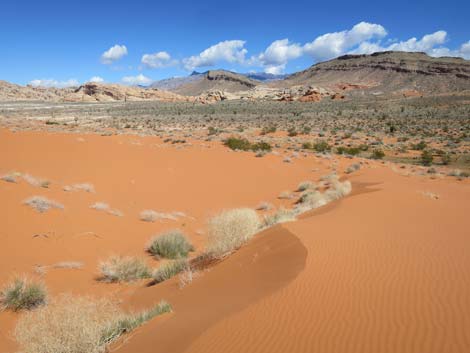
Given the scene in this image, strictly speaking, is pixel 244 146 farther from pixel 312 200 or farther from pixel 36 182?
pixel 36 182

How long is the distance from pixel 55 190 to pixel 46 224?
124 inches

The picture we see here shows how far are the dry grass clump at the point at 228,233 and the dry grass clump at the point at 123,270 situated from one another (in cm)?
157

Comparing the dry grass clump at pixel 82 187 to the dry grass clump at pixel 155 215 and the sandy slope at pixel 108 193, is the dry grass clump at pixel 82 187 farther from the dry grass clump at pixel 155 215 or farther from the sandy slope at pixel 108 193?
the dry grass clump at pixel 155 215

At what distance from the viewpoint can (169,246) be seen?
9.24 meters

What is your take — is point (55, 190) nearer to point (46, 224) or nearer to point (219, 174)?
point (46, 224)

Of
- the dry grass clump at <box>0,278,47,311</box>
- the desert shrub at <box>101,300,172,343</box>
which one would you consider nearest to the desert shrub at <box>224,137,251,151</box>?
the dry grass clump at <box>0,278,47,311</box>

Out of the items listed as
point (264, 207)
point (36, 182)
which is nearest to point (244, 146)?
point (264, 207)

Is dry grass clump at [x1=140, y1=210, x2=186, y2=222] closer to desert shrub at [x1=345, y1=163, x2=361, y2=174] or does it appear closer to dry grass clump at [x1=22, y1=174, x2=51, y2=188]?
dry grass clump at [x1=22, y1=174, x2=51, y2=188]

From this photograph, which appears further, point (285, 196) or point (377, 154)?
point (377, 154)

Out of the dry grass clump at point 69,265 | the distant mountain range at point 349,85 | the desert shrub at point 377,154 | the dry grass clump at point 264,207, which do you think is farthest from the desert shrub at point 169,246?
the distant mountain range at point 349,85

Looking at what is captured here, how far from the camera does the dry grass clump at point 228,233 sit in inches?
309

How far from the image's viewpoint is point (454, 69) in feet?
377

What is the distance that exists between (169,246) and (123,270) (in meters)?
1.71

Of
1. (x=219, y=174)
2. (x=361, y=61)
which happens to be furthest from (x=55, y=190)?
(x=361, y=61)
